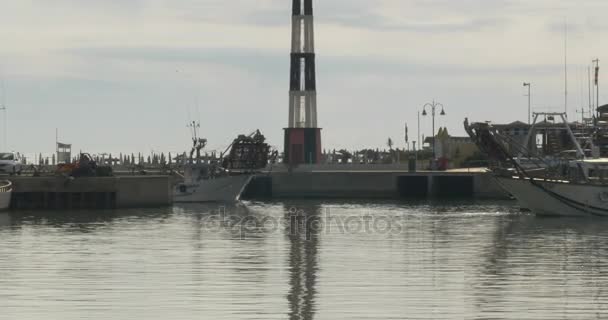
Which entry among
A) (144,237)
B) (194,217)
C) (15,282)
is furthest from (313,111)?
(15,282)

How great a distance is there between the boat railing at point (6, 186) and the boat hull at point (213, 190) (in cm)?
1815

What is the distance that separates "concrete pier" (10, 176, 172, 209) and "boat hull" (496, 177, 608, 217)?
89.8 ft

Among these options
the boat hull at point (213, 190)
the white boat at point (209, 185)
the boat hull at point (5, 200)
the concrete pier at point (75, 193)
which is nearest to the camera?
the boat hull at point (5, 200)

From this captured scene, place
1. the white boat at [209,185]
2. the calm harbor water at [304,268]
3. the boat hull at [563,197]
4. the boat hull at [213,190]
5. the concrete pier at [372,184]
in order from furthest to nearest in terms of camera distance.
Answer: the concrete pier at [372,184], the white boat at [209,185], the boat hull at [213,190], the boat hull at [563,197], the calm harbor water at [304,268]

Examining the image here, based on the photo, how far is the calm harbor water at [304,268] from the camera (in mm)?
33625

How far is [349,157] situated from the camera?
554 ft

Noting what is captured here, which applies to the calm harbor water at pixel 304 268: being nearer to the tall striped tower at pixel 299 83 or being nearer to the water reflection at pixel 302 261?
the water reflection at pixel 302 261

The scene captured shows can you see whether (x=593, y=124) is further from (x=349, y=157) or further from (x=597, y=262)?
(x=349, y=157)

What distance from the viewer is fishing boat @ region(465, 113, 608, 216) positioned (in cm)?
7738

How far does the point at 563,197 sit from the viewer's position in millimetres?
78125

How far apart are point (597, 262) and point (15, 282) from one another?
64.6 ft

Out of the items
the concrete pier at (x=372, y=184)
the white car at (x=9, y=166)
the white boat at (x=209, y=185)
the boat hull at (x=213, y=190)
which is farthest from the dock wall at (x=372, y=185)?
the white car at (x=9, y=166)

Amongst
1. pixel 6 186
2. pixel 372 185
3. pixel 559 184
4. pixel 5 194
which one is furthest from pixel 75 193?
pixel 372 185

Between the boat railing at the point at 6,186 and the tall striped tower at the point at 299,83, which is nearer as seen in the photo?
the boat railing at the point at 6,186
